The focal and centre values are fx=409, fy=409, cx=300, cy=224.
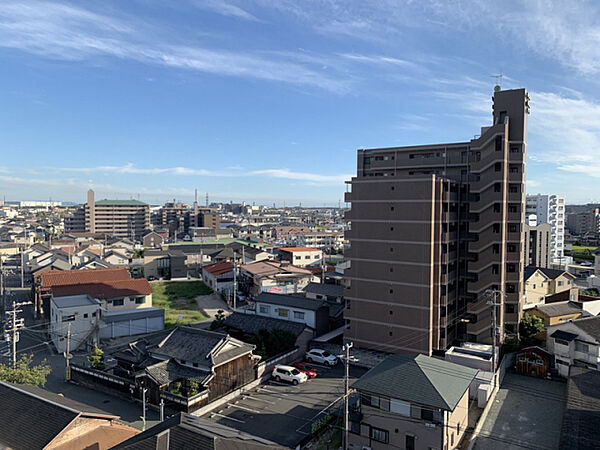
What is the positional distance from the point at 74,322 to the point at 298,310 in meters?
16.0

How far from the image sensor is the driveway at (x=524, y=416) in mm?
17047

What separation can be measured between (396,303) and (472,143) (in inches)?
500

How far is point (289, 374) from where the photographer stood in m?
22.8

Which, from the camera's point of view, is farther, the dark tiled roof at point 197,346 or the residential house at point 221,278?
the residential house at point 221,278

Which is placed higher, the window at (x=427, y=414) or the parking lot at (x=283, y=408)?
the window at (x=427, y=414)

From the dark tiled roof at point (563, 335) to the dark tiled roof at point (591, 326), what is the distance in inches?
29.5

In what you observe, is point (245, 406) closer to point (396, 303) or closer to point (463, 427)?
point (463, 427)

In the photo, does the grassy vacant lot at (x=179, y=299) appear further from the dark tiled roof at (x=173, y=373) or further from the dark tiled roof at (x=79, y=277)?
the dark tiled roof at (x=173, y=373)

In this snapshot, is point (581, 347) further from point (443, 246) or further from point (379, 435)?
point (379, 435)

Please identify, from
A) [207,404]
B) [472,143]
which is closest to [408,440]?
[207,404]

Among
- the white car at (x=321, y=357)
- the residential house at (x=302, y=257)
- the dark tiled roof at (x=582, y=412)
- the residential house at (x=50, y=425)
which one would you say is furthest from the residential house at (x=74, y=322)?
the residential house at (x=302, y=257)

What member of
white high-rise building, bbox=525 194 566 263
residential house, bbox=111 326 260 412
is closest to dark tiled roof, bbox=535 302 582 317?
residential house, bbox=111 326 260 412

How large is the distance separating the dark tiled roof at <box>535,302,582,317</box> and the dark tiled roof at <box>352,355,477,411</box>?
57.0 feet

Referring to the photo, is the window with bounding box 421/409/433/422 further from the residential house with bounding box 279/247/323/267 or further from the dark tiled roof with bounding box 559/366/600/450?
the residential house with bounding box 279/247/323/267
